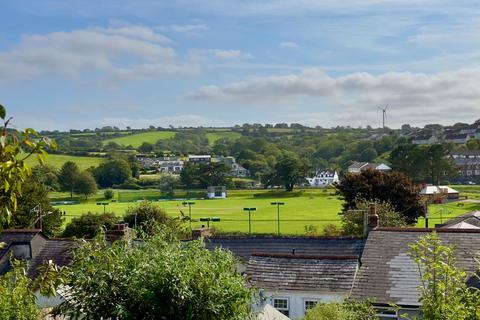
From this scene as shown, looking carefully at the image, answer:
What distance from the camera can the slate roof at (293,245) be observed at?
92.8 ft

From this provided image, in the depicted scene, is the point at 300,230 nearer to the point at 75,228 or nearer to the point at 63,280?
the point at 75,228

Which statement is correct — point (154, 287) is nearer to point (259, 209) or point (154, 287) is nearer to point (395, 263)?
point (395, 263)

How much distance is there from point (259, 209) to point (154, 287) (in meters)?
83.2

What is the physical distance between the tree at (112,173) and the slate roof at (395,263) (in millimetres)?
118482

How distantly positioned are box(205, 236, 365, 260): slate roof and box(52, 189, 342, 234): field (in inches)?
1206

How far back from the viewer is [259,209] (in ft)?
306

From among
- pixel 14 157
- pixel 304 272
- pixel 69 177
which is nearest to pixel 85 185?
pixel 69 177

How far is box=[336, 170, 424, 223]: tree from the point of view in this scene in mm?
54969

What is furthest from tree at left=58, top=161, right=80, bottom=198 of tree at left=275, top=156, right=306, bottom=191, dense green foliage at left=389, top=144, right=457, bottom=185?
dense green foliage at left=389, top=144, right=457, bottom=185

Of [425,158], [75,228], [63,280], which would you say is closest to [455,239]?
[63,280]

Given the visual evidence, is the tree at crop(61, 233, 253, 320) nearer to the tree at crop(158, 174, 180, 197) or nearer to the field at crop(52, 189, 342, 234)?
the field at crop(52, 189, 342, 234)

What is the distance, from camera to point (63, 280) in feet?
23.5

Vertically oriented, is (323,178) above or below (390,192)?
below

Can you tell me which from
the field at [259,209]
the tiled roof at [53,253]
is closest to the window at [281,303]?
the tiled roof at [53,253]
